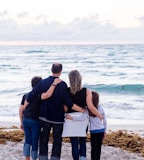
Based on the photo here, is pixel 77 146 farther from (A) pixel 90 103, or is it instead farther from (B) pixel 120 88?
(B) pixel 120 88

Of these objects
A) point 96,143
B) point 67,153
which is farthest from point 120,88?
point 96,143

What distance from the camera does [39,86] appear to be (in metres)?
5.59

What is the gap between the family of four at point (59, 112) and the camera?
553 cm

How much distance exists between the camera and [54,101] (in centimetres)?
554

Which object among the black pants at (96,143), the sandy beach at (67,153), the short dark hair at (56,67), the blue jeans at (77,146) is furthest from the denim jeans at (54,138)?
the sandy beach at (67,153)

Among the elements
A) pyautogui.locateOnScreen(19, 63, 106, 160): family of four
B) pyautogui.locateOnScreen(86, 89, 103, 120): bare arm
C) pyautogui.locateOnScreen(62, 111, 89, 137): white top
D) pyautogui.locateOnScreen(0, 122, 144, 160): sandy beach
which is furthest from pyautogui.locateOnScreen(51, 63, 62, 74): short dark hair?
pyautogui.locateOnScreen(0, 122, 144, 160): sandy beach

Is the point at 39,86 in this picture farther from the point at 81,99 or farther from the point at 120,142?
the point at 120,142

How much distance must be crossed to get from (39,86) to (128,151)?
2.69 meters

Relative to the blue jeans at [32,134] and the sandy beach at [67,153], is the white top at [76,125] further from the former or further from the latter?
the sandy beach at [67,153]

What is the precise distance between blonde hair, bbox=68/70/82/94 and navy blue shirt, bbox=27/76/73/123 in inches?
4.5

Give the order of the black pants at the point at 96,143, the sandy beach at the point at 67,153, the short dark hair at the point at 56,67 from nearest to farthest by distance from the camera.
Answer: the short dark hair at the point at 56,67
the black pants at the point at 96,143
the sandy beach at the point at 67,153

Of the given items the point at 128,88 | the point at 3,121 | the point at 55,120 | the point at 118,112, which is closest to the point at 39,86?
the point at 55,120

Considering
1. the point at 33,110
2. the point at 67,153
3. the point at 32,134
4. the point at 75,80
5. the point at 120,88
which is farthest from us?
the point at 120,88

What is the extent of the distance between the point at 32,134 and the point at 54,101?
0.72 metres
